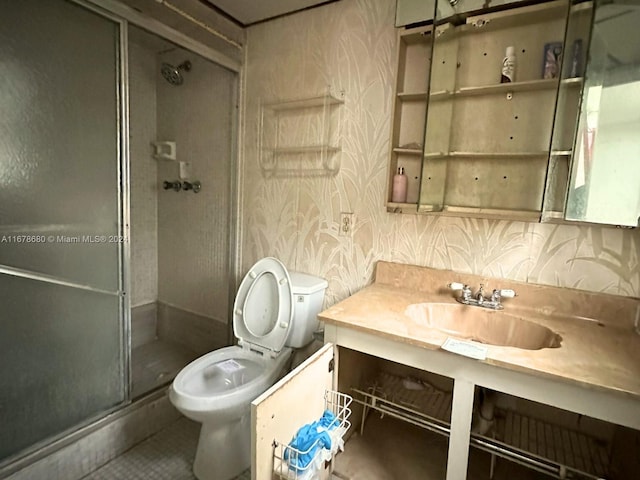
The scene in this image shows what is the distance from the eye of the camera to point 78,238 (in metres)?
1.43

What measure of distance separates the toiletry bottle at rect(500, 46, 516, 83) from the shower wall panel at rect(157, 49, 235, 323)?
152 centimetres

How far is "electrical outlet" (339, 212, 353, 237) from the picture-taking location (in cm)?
179

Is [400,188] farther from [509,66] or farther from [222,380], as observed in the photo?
[222,380]

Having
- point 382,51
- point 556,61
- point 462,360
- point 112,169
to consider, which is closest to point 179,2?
point 112,169

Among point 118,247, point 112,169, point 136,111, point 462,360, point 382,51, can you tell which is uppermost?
point 382,51

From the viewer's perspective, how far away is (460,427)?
3.56ft

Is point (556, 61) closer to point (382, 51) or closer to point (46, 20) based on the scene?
point (382, 51)

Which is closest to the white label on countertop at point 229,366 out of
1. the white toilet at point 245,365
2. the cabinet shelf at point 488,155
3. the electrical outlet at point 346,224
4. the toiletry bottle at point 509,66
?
the white toilet at point 245,365

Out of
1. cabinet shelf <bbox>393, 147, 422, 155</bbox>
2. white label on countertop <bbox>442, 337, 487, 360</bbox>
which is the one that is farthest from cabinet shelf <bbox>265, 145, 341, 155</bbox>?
white label on countertop <bbox>442, 337, 487, 360</bbox>

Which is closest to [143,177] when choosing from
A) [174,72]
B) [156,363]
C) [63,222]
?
[174,72]

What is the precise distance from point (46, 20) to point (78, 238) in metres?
0.83

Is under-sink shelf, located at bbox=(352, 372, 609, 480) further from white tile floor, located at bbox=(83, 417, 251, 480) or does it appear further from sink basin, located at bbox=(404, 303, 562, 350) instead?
white tile floor, located at bbox=(83, 417, 251, 480)

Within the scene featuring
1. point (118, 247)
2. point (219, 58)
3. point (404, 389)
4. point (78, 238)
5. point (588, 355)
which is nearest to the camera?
point (588, 355)

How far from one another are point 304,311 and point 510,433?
1.02 m
